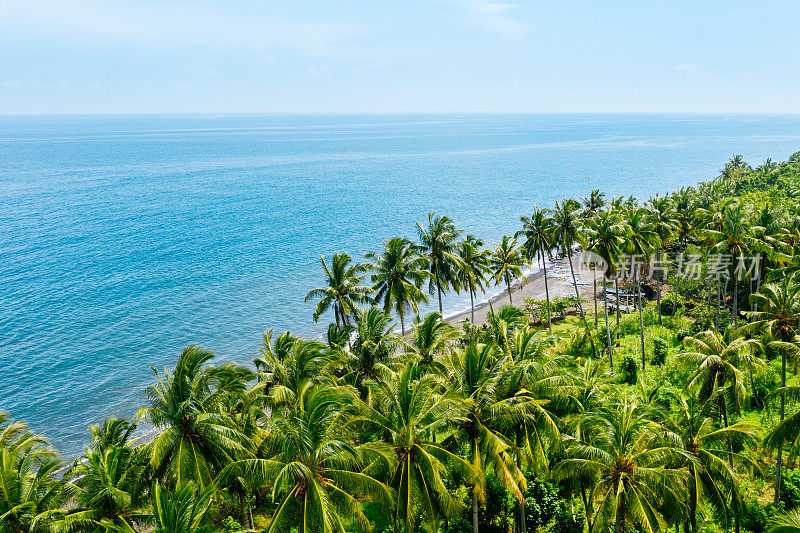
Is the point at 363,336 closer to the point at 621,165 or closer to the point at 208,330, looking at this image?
the point at 208,330

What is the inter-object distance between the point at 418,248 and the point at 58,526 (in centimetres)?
3082

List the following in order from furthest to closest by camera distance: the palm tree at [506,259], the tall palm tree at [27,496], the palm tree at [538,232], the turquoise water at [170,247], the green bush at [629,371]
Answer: the palm tree at [506,259] < the turquoise water at [170,247] < the palm tree at [538,232] < the green bush at [629,371] < the tall palm tree at [27,496]

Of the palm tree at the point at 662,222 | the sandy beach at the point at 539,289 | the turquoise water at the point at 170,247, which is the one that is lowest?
the sandy beach at the point at 539,289

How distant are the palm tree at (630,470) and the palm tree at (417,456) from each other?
16.0 feet

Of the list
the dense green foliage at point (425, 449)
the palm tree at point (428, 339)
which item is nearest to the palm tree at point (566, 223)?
the dense green foliage at point (425, 449)

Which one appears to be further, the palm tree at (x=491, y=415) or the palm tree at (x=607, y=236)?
the palm tree at (x=607, y=236)

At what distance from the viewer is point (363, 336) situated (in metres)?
29.1

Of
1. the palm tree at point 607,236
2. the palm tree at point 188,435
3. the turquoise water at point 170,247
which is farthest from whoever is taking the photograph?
the turquoise water at point 170,247

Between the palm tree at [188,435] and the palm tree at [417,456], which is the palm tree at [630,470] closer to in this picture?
the palm tree at [417,456]

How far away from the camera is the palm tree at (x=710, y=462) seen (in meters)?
20.4

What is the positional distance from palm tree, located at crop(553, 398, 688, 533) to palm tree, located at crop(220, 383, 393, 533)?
834 cm

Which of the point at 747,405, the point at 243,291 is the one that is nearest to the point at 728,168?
the point at 747,405

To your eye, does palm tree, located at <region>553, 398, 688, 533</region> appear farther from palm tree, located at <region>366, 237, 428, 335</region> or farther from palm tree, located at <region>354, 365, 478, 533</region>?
palm tree, located at <region>366, 237, 428, 335</region>

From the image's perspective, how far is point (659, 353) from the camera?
4600 centimetres
